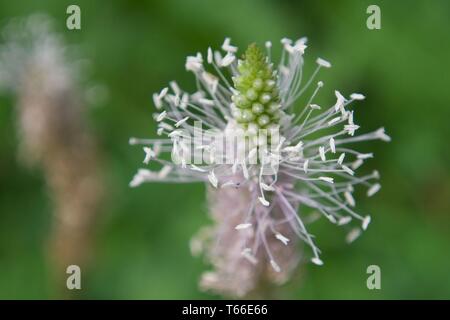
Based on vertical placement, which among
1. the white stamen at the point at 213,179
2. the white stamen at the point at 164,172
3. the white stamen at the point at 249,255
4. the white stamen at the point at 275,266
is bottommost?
the white stamen at the point at 275,266

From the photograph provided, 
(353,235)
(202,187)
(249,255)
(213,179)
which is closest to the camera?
(213,179)

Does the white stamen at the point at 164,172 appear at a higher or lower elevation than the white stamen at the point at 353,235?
higher

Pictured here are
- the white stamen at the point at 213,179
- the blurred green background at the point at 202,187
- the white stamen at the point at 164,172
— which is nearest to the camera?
the white stamen at the point at 213,179

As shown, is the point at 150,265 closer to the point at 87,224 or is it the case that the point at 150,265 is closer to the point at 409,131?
the point at 87,224

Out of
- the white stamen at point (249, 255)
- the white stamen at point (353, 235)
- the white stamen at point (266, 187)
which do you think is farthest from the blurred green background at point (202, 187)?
the white stamen at point (266, 187)

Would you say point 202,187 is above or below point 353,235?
above

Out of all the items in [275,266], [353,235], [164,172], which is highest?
[164,172]

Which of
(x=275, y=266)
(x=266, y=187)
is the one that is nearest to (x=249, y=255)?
(x=275, y=266)

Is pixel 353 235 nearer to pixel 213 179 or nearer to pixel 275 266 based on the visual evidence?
pixel 275 266

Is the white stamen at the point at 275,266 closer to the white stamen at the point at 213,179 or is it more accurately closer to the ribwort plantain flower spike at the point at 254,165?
the ribwort plantain flower spike at the point at 254,165
